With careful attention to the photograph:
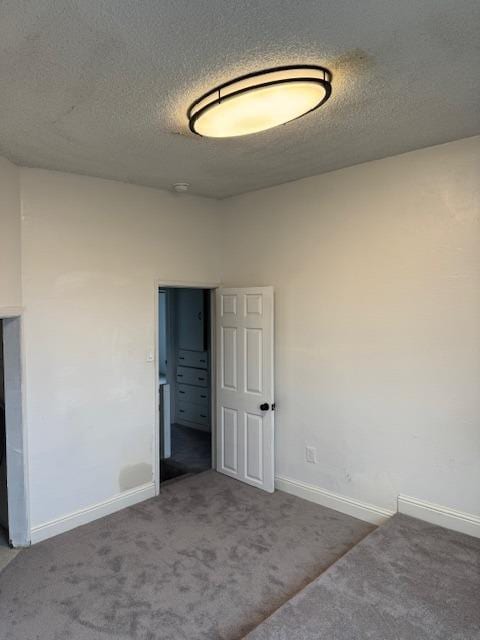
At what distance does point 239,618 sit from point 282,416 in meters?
1.81

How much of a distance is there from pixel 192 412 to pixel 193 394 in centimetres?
27

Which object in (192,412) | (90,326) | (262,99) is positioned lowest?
(192,412)

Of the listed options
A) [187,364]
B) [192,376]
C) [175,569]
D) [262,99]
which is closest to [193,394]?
[192,376]

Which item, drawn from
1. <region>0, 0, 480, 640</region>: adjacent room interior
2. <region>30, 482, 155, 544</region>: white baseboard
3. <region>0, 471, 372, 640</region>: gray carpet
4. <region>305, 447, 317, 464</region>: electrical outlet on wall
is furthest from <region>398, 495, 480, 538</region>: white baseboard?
<region>30, 482, 155, 544</region>: white baseboard

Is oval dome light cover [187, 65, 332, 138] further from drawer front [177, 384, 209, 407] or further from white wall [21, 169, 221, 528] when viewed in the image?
drawer front [177, 384, 209, 407]

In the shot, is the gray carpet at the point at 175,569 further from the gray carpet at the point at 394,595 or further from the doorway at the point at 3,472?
the doorway at the point at 3,472

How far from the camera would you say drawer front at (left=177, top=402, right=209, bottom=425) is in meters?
6.04

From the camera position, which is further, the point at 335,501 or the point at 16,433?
the point at 335,501

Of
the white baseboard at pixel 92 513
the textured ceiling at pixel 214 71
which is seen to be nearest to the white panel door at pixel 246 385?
the white baseboard at pixel 92 513

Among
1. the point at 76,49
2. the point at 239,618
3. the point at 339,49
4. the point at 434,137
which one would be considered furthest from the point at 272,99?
the point at 239,618

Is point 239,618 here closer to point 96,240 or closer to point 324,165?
point 96,240

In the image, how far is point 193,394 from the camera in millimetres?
6156

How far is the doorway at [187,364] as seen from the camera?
5.77 m

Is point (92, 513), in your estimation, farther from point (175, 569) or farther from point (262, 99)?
point (262, 99)
